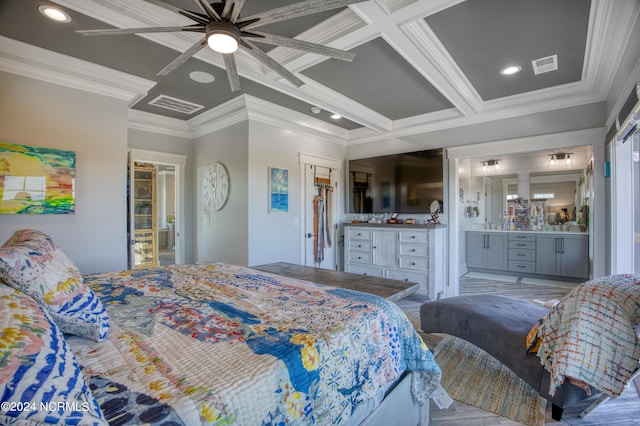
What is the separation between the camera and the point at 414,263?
422cm

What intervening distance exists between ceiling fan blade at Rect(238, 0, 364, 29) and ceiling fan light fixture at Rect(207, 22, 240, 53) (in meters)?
0.07

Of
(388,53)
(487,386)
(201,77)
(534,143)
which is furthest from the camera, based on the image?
(534,143)

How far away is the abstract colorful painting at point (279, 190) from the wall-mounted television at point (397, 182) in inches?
56.4

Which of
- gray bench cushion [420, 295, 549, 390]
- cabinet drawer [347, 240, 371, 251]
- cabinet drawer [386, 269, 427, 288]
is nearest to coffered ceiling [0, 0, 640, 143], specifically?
cabinet drawer [347, 240, 371, 251]

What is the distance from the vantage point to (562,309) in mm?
1730

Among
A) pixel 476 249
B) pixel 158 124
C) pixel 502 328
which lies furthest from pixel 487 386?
pixel 158 124

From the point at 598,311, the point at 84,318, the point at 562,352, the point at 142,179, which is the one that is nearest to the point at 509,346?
the point at 562,352

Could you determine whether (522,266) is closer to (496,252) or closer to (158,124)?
(496,252)

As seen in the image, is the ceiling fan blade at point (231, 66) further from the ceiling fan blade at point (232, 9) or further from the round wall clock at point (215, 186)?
the round wall clock at point (215, 186)

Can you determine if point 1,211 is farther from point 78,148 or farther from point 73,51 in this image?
point 73,51

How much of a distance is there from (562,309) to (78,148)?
4.10 meters

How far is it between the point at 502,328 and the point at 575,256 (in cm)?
454

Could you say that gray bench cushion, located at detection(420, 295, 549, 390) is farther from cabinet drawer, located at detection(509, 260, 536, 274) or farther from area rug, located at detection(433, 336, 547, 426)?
cabinet drawer, located at detection(509, 260, 536, 274)

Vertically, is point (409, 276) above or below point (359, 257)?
below
